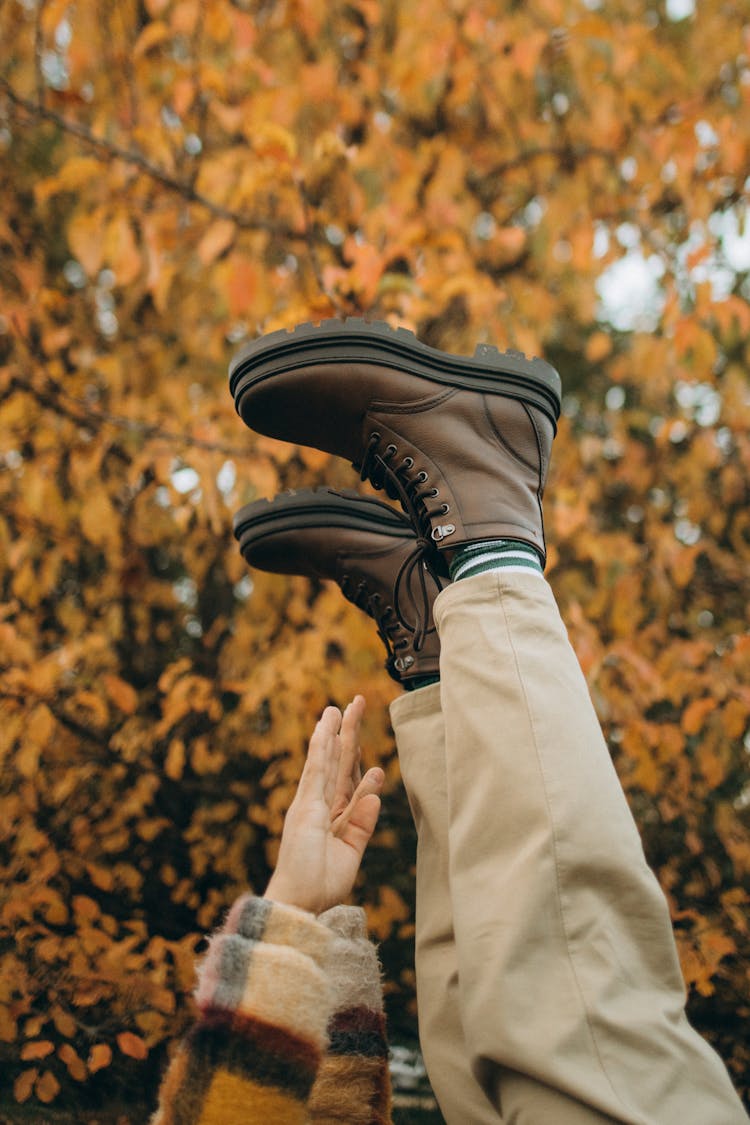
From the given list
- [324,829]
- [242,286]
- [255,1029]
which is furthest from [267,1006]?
[242,286]

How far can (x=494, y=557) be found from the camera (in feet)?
3.53

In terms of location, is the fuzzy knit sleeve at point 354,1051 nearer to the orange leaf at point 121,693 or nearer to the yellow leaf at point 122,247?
the orange leaf at point 121,693

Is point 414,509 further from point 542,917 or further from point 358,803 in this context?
point 542,917

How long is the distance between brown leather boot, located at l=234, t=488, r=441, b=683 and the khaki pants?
35 cm

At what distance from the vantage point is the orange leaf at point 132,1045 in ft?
4.96

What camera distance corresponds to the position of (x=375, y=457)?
1241 millimetres

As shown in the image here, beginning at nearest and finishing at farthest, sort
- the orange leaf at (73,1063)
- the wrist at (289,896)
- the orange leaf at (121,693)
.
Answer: the wrist at (289,896) → the orange leaf at (73,1063) → the orange leaf at (121,693)

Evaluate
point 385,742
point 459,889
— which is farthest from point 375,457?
point 385,742

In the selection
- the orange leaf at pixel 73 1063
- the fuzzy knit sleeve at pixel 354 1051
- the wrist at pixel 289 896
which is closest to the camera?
the wrist at pixel 289 896

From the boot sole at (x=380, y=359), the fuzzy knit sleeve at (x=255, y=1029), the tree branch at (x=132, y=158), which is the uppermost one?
the tree branch at (x=132, y=158)

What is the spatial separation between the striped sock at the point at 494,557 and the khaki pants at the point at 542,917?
53mm

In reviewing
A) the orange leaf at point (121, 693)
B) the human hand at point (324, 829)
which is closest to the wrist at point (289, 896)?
the human hand at point (324, 829)

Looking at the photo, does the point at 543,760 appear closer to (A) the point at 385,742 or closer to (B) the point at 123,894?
(A) the point at 385,742

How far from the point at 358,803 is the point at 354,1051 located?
0.27m
